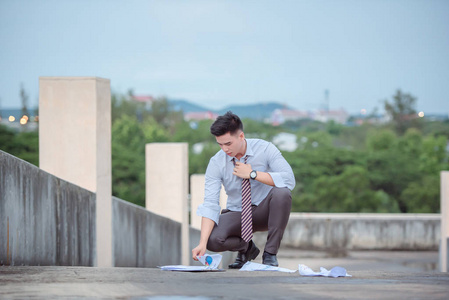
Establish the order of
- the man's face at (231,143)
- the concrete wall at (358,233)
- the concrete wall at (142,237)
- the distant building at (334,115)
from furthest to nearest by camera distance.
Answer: the distant building at (334,115) < the concrete wall at (358,233) < the concrete wall at (142,237) < the man's face at (231,143)

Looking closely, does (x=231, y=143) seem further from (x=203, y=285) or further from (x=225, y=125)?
(x=203, y=285)

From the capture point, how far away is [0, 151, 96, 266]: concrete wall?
15.8ft

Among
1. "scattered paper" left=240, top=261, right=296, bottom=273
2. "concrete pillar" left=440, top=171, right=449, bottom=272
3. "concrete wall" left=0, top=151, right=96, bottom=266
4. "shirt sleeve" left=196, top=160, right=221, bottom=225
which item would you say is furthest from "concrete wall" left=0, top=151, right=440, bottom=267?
"concrete pillar" left=440, top=171, right=449, bottom=272

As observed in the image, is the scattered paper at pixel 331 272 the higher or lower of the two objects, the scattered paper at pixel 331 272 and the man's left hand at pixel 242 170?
the lower

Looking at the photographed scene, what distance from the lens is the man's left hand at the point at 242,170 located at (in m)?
4.81

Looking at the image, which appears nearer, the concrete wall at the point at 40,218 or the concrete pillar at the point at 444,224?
the concrete wall at the point at 40,218

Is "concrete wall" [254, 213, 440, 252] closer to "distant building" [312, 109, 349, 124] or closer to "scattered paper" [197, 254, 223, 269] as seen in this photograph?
"scattered paper" [197, 254, 223, 269]

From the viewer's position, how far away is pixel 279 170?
16.3ft

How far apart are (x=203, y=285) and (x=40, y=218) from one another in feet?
6.17

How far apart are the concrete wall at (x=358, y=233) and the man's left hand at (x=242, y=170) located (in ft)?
36.5

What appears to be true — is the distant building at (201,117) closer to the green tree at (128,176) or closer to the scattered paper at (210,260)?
the green tree at (128,176)

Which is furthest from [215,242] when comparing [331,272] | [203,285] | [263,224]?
[203,285]

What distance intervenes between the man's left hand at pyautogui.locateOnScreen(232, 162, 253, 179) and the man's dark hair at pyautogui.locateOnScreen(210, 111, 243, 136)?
226 millimetres

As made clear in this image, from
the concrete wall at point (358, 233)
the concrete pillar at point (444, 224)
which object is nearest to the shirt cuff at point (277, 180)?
the concrete pillar at point (444, 224)
